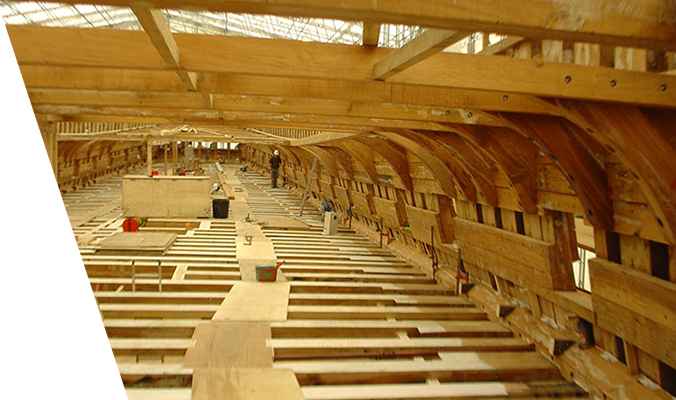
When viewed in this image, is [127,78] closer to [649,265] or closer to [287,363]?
[287,363]

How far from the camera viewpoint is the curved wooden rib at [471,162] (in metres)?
4.67

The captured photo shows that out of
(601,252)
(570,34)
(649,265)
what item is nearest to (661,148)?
(649,265)

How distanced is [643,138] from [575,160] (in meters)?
0.63

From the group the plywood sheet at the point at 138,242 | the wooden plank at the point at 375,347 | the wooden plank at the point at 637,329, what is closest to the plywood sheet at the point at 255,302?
the wooden plank at the point at 375,347

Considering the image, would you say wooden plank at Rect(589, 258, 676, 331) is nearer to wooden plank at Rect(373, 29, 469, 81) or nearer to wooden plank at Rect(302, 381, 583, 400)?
wooden plank at Rect(302, 381, 583, 400)

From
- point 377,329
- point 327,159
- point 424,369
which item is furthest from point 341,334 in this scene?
point 327,159

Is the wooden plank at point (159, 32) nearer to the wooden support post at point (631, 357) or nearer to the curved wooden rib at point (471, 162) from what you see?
the curved wooden rib at point (471, 162)

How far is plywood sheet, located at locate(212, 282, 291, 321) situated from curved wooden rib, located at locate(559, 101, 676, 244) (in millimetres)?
2956

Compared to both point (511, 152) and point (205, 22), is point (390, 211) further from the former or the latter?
point (205, 22)

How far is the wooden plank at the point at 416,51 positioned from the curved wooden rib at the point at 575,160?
52.2 inches

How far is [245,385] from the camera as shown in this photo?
10.4 ft

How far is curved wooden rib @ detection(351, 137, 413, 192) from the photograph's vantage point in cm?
652

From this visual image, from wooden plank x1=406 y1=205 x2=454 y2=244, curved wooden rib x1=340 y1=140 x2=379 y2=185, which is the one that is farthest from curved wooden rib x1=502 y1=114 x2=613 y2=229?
curved wooden rib x1=340 y1=140 x2=379 y2=185

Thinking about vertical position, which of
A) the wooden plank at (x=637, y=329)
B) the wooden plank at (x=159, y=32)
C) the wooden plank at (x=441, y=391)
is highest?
the wooden plank at (x=159, y=32)
